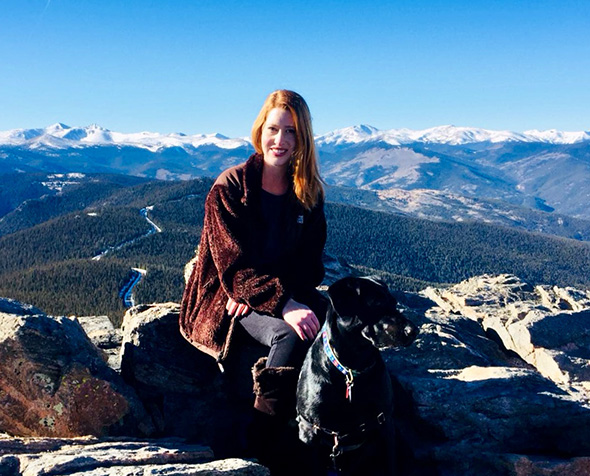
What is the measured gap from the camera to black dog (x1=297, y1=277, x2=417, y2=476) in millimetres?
5207

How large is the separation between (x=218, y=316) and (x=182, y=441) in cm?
189

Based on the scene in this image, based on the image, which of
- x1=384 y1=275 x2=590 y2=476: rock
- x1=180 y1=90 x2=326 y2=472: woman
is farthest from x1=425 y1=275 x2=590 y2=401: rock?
x1=180 y1=90 x2=326 y2=472: woman

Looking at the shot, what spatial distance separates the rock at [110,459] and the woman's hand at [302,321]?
1651 millimetres

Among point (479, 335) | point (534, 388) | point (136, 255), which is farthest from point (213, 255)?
point (136, 255)

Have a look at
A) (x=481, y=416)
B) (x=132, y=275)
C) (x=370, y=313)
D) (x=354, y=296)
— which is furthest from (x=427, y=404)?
(x=132, y=275)

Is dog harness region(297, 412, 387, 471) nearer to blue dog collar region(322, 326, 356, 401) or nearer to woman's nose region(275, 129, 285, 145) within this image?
blue dog collar region(322, 326, 356, 401)

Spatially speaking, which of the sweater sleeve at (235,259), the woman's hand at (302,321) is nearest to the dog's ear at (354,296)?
the woman's hand at (302,321)

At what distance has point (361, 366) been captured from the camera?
5449 mm

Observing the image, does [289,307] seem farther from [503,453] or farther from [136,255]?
[136,255]

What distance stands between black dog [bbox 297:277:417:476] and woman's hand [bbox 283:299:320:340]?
0.91 feet

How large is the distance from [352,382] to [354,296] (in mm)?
1007

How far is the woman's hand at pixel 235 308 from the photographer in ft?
21.6

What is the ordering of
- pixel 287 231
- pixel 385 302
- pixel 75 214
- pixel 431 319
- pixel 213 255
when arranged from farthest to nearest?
pixel 75 214, pixel 431 319, pixel 287 231, pixel 213 255, pixel 385 302

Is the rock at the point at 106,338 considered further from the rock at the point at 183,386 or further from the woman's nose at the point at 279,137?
the woman's nose at the point at 279,137
